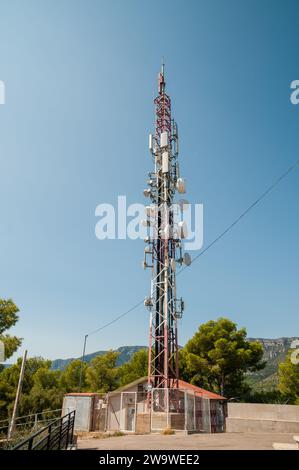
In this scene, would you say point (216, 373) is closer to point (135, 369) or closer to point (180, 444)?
point (135, 369)

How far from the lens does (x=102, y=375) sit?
41.4 metres

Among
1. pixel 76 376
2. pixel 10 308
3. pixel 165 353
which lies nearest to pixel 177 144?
pixel 165 353

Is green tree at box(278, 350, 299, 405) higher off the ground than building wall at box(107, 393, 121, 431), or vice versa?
green tree at box(278, 350, 299, 405)

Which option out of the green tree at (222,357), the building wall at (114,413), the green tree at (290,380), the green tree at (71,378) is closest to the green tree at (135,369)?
the green tree at (71,378)

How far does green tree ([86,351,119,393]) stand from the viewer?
40906 mm

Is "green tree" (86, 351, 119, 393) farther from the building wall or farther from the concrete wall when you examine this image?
the concrete wall

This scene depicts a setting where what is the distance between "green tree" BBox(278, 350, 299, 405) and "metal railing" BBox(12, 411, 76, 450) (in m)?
29.4

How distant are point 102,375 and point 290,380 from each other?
2219cm

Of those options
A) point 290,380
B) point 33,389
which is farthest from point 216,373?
point 33,389

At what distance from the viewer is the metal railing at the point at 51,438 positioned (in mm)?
5124

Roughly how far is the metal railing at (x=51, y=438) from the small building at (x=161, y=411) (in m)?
7.27

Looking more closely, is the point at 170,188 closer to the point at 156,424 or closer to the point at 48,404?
the point at 156,424

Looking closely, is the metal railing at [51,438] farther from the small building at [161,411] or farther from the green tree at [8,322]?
the green tree at [8,322]

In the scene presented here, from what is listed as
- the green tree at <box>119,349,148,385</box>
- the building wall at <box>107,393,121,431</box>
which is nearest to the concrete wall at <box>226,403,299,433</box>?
the building wall at <box>107,393,121,431</box>
